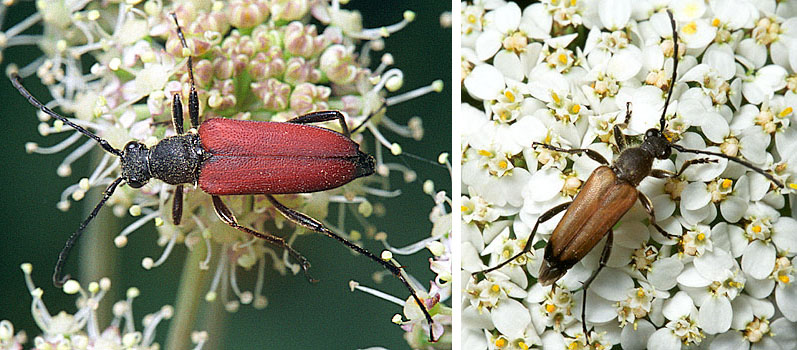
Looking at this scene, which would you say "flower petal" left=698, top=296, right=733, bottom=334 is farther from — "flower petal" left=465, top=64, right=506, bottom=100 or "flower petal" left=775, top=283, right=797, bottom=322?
"flower petal" left=465, top=64, right=506, bottom=100

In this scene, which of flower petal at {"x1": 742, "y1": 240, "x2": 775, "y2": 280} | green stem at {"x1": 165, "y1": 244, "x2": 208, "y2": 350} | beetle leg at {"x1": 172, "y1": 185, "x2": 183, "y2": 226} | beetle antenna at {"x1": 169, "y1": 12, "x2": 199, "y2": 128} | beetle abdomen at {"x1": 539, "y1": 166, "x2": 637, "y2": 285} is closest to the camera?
beetle abdomen at {"x1": 539, "y1": 166, "x2": 637, "y2": 285}

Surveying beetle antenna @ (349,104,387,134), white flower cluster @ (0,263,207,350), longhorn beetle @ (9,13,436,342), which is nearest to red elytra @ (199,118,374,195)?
longhorn beetle @ (9,13,436,342)

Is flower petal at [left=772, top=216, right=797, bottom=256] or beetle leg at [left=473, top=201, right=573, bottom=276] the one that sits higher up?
beetle leg at [left=473, top=201, right=573, bottom=276]

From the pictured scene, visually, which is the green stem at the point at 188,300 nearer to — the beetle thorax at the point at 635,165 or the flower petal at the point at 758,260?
the beetle thorax at the point at 635,165

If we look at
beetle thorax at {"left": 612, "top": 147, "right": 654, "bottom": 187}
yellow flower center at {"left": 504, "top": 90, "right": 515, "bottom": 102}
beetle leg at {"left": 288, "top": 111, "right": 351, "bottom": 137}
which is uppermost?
yellow flower center at {"left": 504, "top": 90, "right": 515, "bottom": 102}

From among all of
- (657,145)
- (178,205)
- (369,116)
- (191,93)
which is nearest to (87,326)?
(178,205)

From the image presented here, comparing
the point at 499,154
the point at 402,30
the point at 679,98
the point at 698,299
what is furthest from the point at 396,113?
the point at 698,299

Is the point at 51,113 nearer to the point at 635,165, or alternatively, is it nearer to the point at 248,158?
the point at 248,158

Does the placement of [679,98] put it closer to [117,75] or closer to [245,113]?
[245,113]
